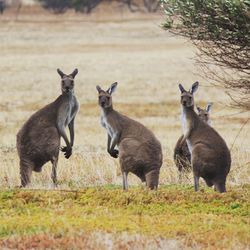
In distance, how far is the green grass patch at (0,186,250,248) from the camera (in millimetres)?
10508

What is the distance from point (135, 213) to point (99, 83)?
35.1m

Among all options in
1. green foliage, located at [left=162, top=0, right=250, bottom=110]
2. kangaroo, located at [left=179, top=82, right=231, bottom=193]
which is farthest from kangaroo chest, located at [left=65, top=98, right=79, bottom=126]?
kangaroo, located at [left=179, top=82, right=231, bottom=193]

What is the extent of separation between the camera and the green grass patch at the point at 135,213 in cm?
1051

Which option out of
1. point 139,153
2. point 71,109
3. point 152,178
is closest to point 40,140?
point 71,109

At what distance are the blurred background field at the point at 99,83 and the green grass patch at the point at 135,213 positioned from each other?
97.1 inches

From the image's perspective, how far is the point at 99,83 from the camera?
47.0 meters

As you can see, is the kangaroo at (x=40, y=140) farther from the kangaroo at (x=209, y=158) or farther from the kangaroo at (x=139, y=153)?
Result: the kangaroo at (x=209, y=158)

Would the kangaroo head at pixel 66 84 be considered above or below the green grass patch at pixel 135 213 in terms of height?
above

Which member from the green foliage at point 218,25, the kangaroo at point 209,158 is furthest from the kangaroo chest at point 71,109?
the kangaroo at point 209,158

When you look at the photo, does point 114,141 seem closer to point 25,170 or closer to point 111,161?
point 25,170

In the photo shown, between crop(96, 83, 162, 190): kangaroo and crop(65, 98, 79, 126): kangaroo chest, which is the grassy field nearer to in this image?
crop(96, 83, 162, 190): kangaroo

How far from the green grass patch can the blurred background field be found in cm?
247

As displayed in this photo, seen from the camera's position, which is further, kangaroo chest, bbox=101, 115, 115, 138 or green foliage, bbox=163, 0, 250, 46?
kangaroo chest, bbox=101, 115, 115, 138

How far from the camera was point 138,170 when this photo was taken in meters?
13.8
